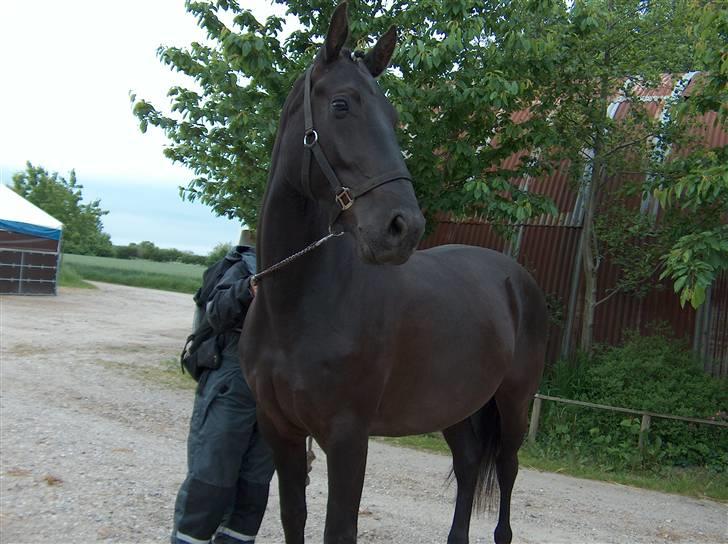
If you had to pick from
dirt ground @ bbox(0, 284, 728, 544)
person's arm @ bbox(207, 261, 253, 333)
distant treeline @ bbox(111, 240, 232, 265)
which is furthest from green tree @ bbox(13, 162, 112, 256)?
person's arm @ bbox(207, 261, 253, 333)

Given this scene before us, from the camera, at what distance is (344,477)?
7.89 feet

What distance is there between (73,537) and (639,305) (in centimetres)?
788

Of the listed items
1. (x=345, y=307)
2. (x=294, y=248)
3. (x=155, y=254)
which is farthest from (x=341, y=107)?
(x=155, y=254)

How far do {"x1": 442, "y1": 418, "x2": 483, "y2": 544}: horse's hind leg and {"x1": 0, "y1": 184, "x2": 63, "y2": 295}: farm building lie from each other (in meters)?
22.0

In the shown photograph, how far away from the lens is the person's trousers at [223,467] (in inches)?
117

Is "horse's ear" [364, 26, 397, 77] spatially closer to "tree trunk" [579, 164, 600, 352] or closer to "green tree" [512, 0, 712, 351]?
"green tree" [512, 0, 712, 351]

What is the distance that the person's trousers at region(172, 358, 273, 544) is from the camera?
9.72ft

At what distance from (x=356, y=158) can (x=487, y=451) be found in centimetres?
234

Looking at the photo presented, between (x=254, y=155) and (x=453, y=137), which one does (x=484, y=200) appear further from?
(x=254, y=155)

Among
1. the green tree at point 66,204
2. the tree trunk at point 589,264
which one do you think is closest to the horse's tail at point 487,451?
the tree trunk at point 589,264

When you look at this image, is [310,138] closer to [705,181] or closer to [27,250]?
[705,181]

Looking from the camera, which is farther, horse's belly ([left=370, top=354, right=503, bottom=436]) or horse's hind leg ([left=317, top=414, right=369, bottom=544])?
horse's belly ([left=370, top=354, right=503, bottom=436])

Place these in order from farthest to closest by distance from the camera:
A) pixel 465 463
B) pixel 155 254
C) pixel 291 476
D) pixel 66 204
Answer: pixel 155 254 → pixel 66 204 → pixel 465 463 → pixel 291 476

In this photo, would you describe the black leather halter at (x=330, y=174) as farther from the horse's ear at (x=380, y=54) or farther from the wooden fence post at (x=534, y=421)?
the wooden fence post at (x=534, y=421)
